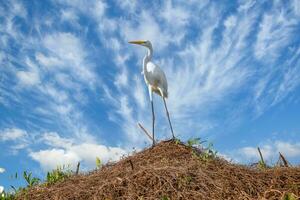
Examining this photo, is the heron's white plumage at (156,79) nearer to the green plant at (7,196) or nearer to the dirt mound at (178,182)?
the dirt mound at (178,182)

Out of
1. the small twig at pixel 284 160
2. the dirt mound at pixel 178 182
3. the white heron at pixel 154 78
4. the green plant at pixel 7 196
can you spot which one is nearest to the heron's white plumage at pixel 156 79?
the white heron at pixel 154 78

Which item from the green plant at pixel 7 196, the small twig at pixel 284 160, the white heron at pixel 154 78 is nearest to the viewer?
the green plant at pixel 7 196

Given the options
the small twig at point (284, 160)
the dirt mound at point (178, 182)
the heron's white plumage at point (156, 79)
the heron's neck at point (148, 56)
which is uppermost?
the heron's neck at point (148, 56)

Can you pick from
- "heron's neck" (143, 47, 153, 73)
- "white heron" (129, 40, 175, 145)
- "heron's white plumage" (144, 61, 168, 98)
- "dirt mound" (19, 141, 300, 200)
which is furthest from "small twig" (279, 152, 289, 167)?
"heron's neck" (143, 47, 153, 73)

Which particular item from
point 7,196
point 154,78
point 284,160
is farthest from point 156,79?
point 7,196

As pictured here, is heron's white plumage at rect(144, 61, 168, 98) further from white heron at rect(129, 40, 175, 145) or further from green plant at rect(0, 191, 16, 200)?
green plant at rect(0, 191, 16, 200)

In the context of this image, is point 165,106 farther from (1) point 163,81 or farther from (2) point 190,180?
(2) point 190,180

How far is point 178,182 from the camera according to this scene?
7.15 metres

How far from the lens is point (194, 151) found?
31.3ft

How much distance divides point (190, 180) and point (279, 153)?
4.05 m

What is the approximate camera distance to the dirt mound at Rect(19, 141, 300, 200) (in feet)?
23.0

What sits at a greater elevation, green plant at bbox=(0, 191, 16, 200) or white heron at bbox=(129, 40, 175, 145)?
white heron at bbox=(129, 40, 175, 145)

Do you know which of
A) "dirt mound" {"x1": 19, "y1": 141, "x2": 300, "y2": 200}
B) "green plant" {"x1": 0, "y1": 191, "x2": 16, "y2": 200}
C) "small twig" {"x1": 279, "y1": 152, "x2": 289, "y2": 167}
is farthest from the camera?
"small twig" {"x1": 279, "y1": 152, "x2": 289, "y2": 167}

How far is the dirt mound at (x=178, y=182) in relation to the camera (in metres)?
7.00
